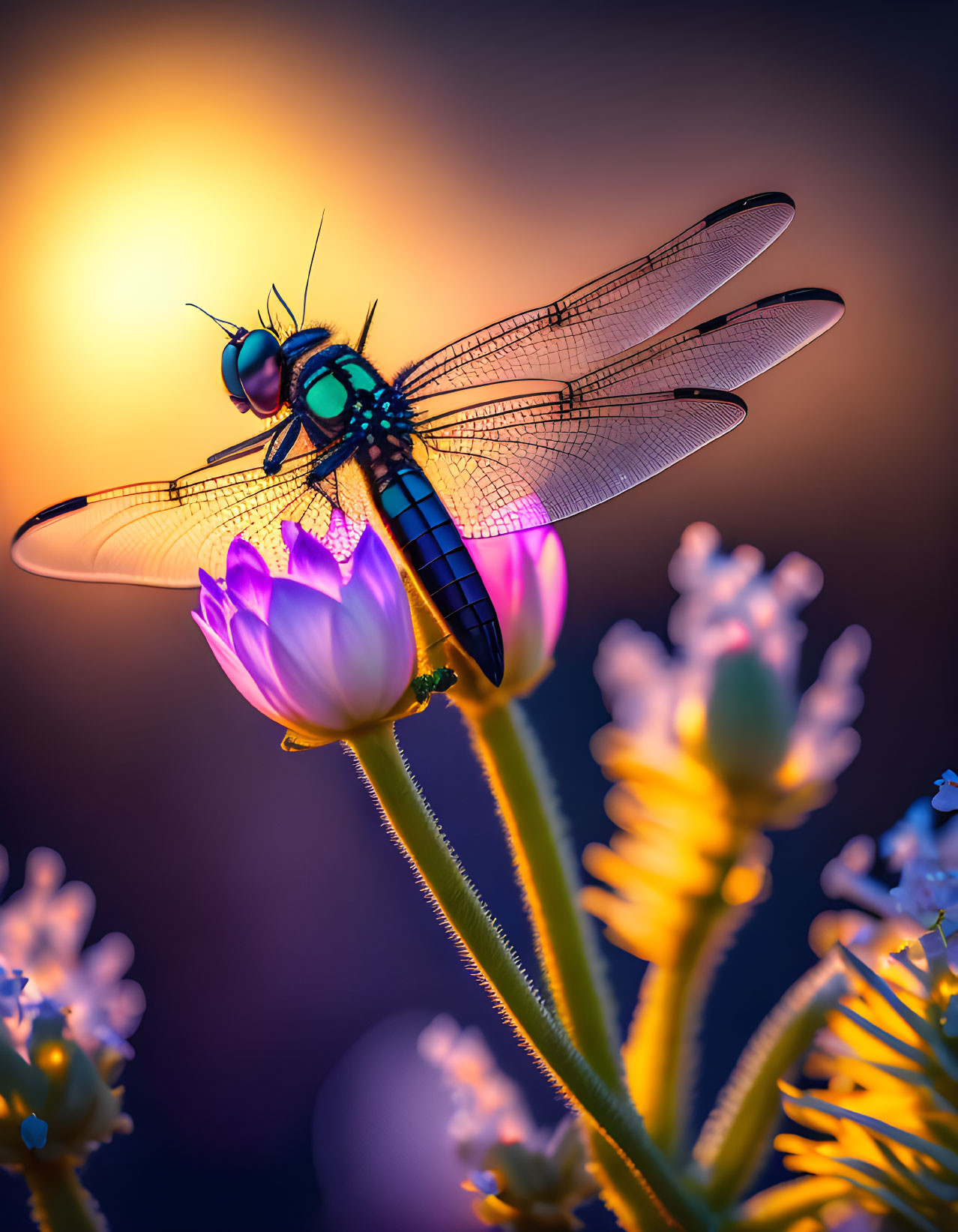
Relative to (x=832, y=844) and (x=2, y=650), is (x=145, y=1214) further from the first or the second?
(x=832, y=844)

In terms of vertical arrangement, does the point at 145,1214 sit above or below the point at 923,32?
below

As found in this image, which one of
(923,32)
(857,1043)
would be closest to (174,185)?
(923,32)

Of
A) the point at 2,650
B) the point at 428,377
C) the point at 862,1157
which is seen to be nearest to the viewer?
the point at 862,1157

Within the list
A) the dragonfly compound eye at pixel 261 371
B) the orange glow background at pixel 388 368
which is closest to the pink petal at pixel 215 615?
the dragonfly compound eye at pixel 261 371

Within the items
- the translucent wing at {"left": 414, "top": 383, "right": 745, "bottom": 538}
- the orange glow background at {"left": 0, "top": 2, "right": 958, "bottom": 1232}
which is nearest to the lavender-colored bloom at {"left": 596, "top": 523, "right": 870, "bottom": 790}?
the translucent wing at {"left": 414, "top": 383, "right": 745, "bottom": 538}

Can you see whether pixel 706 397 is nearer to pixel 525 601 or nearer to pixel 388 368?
pixel 525 601

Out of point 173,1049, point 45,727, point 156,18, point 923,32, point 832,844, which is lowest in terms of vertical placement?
point 832,844
